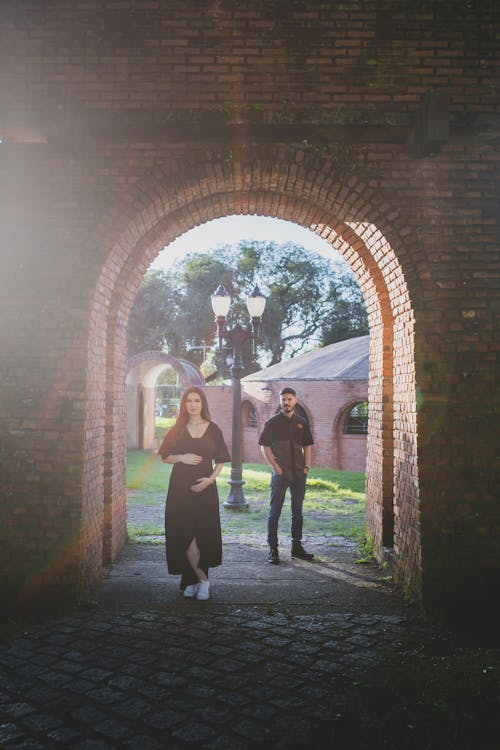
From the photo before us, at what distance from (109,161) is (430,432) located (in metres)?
3.79

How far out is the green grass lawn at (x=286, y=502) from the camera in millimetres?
8047

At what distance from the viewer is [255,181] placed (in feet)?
17.2

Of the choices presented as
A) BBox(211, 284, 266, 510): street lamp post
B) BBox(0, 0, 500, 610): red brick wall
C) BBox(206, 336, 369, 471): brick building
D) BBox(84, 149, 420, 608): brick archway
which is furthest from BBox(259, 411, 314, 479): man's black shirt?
BBox(206, 336, 369, 471): brick building

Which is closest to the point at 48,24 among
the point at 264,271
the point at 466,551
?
the point at 466,551

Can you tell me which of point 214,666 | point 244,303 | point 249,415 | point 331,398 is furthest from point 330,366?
point 244,303

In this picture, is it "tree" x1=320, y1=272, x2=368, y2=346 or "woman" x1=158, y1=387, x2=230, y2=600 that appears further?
"tree" x1=320, y1=272, x2=368, y2=346

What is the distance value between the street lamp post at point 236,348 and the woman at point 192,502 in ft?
14.7

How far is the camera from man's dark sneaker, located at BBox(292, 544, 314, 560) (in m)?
6.25

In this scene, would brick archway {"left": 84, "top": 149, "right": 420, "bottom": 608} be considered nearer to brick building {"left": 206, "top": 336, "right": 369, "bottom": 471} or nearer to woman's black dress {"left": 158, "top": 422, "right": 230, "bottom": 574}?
woman's black dress {"left": 158, "top": 422, "right": 230, "bottom": 574}

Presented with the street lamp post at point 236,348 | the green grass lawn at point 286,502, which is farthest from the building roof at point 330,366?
the street lamp post at point 236,348

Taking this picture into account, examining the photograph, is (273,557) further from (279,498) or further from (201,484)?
(201,484)

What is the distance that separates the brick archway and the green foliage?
31285 mm

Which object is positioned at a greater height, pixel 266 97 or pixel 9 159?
pixel 266 97

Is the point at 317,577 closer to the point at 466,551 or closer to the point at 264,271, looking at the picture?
the point at 466,551
